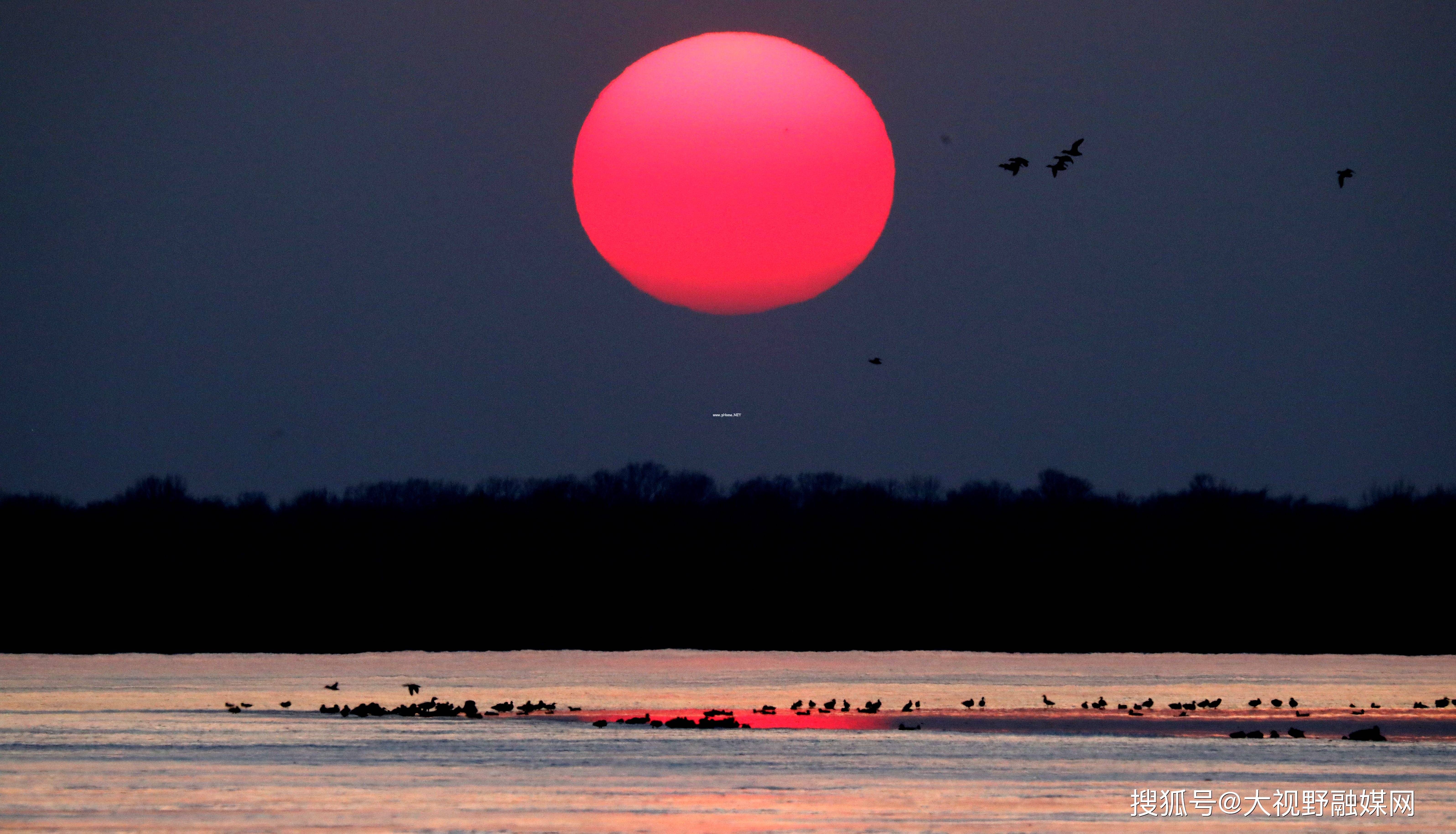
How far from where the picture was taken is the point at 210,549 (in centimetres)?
5950

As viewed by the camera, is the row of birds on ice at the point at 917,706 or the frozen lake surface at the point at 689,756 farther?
the row of birds on ice at the point at 917,706

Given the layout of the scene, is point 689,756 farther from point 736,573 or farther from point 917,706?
point 736,573

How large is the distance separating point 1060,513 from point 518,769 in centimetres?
4278

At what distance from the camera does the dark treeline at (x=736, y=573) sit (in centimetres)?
5594

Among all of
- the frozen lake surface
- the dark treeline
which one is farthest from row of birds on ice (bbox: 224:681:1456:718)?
the dark treeline

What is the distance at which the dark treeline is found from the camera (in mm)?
55938

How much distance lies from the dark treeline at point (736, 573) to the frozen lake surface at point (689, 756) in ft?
57.2

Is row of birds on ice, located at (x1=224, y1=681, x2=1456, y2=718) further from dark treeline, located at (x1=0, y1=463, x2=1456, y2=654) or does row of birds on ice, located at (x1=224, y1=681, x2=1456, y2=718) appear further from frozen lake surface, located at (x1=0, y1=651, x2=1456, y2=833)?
dark treeline, located at (x1=0, y1=463, x2=1456, y2=654)

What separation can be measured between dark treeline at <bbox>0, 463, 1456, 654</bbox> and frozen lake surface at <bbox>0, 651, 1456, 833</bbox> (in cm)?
1744

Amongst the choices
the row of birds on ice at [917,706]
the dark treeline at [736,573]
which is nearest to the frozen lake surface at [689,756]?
the row of birds on ice at [917,706]

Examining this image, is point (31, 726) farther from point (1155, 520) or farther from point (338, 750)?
point (1155, 520)

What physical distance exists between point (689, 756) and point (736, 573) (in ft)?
119

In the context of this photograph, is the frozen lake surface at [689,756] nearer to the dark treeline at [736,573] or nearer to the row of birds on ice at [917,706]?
the row of birds on ice at [917,706]

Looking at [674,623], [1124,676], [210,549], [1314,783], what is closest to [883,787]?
[1314,783]
